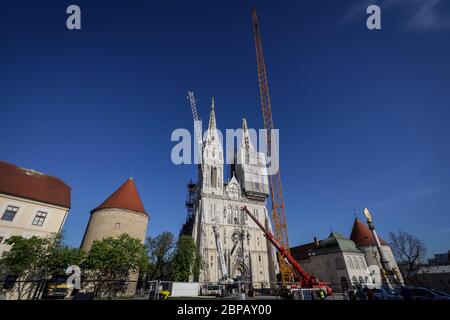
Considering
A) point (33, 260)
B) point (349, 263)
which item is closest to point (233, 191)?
point (349, 263)

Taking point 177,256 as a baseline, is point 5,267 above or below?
below

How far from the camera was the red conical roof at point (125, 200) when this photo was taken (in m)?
30.3

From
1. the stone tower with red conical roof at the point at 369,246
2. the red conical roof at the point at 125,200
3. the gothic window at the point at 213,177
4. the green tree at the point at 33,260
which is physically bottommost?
the green tree at the point at 33,260

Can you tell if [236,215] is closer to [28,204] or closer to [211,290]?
[211,290]

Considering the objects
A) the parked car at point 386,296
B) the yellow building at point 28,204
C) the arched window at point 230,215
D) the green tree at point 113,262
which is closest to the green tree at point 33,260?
the yellow building at point 28,204

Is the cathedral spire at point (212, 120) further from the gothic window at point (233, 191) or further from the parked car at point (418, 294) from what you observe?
the parked car at point (418, 294)

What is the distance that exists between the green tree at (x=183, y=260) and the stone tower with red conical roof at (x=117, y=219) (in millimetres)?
5991

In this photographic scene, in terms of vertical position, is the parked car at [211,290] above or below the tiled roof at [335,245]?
below

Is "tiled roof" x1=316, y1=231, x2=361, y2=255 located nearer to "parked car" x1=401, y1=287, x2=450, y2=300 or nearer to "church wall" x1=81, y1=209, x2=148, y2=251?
"parked car" x1=401, y1=287, x2=450, y2=300

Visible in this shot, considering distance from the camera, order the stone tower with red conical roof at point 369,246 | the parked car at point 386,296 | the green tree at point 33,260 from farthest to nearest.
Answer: the stone tower with red conical roof at point 369,246
the green tree at point 33,260
the parked car at point 386,296
